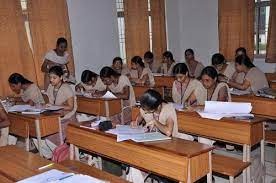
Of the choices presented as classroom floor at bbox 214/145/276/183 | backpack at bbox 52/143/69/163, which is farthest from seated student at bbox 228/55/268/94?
backpack at bbox 52/143/69/163

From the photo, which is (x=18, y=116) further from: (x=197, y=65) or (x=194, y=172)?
(x=197, y=65)

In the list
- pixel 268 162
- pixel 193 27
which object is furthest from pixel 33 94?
pixel 193 27

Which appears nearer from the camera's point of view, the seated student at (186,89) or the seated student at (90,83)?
the seated student at (186,89)

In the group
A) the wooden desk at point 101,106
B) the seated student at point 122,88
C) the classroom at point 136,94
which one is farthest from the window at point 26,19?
the seated student at point 122,88

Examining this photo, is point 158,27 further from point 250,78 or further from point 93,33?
point 250,78

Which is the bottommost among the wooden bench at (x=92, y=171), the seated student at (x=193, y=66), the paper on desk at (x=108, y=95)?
the wooden bench at (x=92, y=171)

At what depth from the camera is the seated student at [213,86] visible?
3742 mm

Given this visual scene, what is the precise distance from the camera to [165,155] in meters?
2.24

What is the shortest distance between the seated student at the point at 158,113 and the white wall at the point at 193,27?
5.06 metres

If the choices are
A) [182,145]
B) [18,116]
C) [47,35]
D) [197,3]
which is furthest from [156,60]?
[182,145]

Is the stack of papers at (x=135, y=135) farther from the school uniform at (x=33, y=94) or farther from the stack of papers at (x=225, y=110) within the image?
the school uniform at (x=33, y=94)

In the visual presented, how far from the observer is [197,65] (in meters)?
6.52

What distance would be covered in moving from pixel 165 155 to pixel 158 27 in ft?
18.9

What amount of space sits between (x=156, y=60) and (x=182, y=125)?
4353 mm
